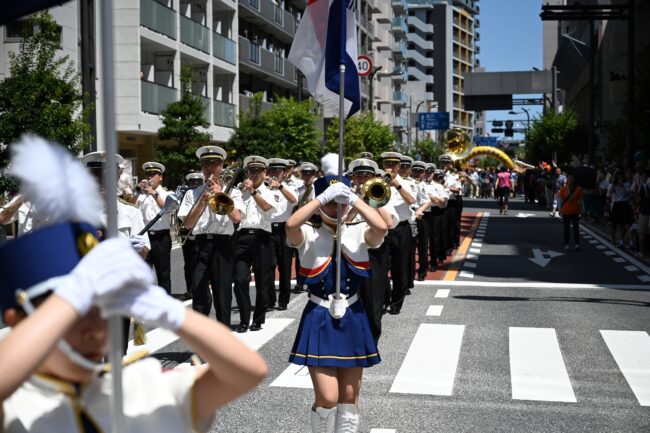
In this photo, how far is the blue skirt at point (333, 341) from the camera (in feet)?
18.2

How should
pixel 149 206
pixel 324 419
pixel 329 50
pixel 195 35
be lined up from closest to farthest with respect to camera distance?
pixel 324 419, pixel 329 50, pixel 149 206, pixel 195 35

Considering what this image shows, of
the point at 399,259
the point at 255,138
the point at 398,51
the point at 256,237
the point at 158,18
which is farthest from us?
the point at 398,51

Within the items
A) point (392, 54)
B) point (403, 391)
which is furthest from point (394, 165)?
point (392, 54)

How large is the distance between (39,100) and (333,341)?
500 inches

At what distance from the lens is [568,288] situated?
49.7 feet

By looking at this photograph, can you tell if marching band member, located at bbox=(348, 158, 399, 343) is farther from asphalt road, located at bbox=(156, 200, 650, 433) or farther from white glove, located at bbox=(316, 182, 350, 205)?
white glove, located at bbox=(316, 182, 350, 205)

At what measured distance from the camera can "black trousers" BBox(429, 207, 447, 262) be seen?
17.9 meters

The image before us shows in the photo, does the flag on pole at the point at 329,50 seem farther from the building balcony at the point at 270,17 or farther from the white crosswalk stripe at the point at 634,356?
the building balcony at the point at 270,17

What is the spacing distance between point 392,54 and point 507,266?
3535 inches

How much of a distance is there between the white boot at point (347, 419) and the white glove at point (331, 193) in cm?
127

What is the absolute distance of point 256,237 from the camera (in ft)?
39.0

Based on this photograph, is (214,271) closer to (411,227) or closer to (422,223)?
(411,227)

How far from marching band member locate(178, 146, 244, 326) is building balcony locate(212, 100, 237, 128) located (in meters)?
31.2

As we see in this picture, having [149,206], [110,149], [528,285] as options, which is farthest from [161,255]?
[110,149]
